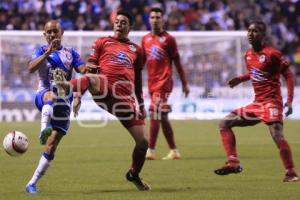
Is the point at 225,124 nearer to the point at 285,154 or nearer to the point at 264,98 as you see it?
the point at 264,98

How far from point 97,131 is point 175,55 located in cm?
663

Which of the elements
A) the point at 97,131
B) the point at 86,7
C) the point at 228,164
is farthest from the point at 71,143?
the point at 86,7

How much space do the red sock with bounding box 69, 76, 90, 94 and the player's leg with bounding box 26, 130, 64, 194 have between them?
96 cm

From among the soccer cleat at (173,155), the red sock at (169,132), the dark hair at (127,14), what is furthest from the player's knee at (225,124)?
the red sock at (169,132)

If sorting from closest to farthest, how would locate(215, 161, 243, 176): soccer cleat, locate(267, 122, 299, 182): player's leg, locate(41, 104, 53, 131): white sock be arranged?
locate(41, 104, 53, 131): white sock → locate(215, 161, 243, 176): soccer cleat → locate(267, 122, 299, 182): player's leg

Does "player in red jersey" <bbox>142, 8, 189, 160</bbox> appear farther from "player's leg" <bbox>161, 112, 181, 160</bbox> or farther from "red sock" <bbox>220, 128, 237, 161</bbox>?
"red sock" <bbox>220, 128, 237, 161</bbox>

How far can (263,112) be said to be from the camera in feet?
38.3

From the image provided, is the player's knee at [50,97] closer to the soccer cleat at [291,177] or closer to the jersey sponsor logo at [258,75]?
the jersey sponsor logo at [258,75]

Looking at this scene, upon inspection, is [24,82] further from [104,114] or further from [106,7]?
[106,7]

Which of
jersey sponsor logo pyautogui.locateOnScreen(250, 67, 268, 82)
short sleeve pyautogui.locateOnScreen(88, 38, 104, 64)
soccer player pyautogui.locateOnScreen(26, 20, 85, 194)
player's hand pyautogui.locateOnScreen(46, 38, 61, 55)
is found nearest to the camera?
Result: player's hand pyautogui.locateOnScreen(46, 38, 61, 55)

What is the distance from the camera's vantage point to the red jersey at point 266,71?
11.7 meters

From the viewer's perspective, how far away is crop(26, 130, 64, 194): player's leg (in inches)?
403

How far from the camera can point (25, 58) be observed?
25984mm

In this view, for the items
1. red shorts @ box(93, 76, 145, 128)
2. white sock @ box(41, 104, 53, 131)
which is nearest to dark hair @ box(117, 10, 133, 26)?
red shorts @ box(93, 76, 145, 128)
